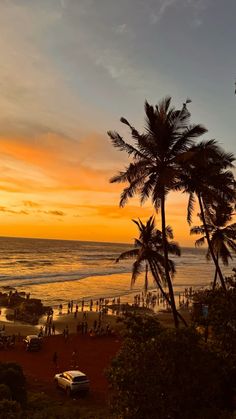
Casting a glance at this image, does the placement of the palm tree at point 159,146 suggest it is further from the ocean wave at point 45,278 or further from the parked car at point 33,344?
the ocean wave at point 45,278

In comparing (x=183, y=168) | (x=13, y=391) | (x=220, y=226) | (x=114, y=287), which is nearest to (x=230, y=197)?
(x=183, y=168)

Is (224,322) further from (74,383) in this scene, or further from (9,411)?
(74,383)

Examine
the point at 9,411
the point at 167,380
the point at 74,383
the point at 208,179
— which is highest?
the point at 208,179

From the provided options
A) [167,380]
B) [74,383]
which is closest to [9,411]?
[167,380]

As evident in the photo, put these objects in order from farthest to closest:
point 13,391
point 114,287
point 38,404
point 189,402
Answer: point 114,287, point 38,404, point 13,391, point 189,402

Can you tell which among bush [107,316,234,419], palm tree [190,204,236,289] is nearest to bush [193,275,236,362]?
bush [107,316,234,419]

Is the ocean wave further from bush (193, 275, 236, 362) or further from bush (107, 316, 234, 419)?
bush (107, 316, 234, 419)

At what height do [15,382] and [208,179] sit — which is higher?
[208,179]

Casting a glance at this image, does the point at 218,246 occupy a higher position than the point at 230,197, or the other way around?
the point at 230,197

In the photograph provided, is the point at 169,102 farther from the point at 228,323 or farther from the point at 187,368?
the point at 187,368

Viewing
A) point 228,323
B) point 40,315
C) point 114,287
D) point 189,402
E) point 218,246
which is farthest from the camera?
point 114,287

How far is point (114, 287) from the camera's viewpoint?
79750 mm

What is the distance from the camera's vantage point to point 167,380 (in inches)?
359

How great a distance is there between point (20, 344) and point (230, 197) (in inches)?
1016
